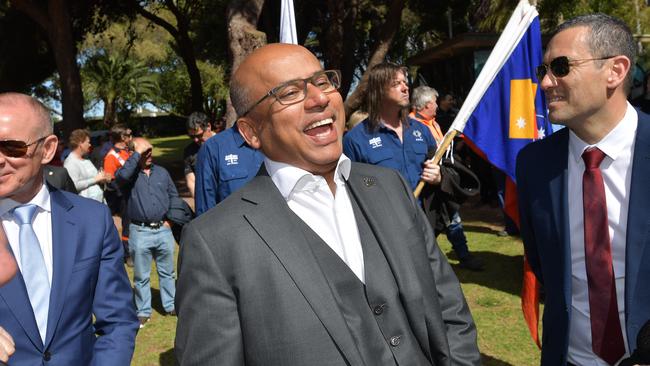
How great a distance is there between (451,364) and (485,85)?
10.8 feet

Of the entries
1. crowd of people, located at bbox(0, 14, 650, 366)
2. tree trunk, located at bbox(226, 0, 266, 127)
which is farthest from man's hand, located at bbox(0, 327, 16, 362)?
tree trunk, located at bbox(226, 0, 266, 127)

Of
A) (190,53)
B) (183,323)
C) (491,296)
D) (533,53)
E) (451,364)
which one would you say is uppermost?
(190,53)

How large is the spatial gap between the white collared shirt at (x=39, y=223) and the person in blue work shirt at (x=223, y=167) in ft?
7.36

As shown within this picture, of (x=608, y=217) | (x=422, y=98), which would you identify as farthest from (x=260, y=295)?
Answer: (x=422, y=98)

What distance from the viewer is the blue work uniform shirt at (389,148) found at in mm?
5180

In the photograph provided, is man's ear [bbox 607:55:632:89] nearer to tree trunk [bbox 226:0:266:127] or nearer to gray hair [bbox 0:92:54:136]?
gray hair [bbox 0:92:54:136]

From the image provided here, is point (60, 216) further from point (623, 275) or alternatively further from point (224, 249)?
point (623, 275)

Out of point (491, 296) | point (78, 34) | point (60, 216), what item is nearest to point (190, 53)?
point (78, 34)

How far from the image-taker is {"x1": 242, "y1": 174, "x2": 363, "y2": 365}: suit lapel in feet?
6.45

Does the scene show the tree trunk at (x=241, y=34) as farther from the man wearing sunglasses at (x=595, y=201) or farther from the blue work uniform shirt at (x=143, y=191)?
the man wearing sunglasses at (x=595, y=201)

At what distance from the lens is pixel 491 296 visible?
22.5 feet

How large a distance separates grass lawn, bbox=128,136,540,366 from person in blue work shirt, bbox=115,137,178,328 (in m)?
0.56

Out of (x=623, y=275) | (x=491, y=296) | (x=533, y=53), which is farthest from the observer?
(x=491, y=296)

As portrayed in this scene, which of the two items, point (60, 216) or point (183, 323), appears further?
point (60, 216)
